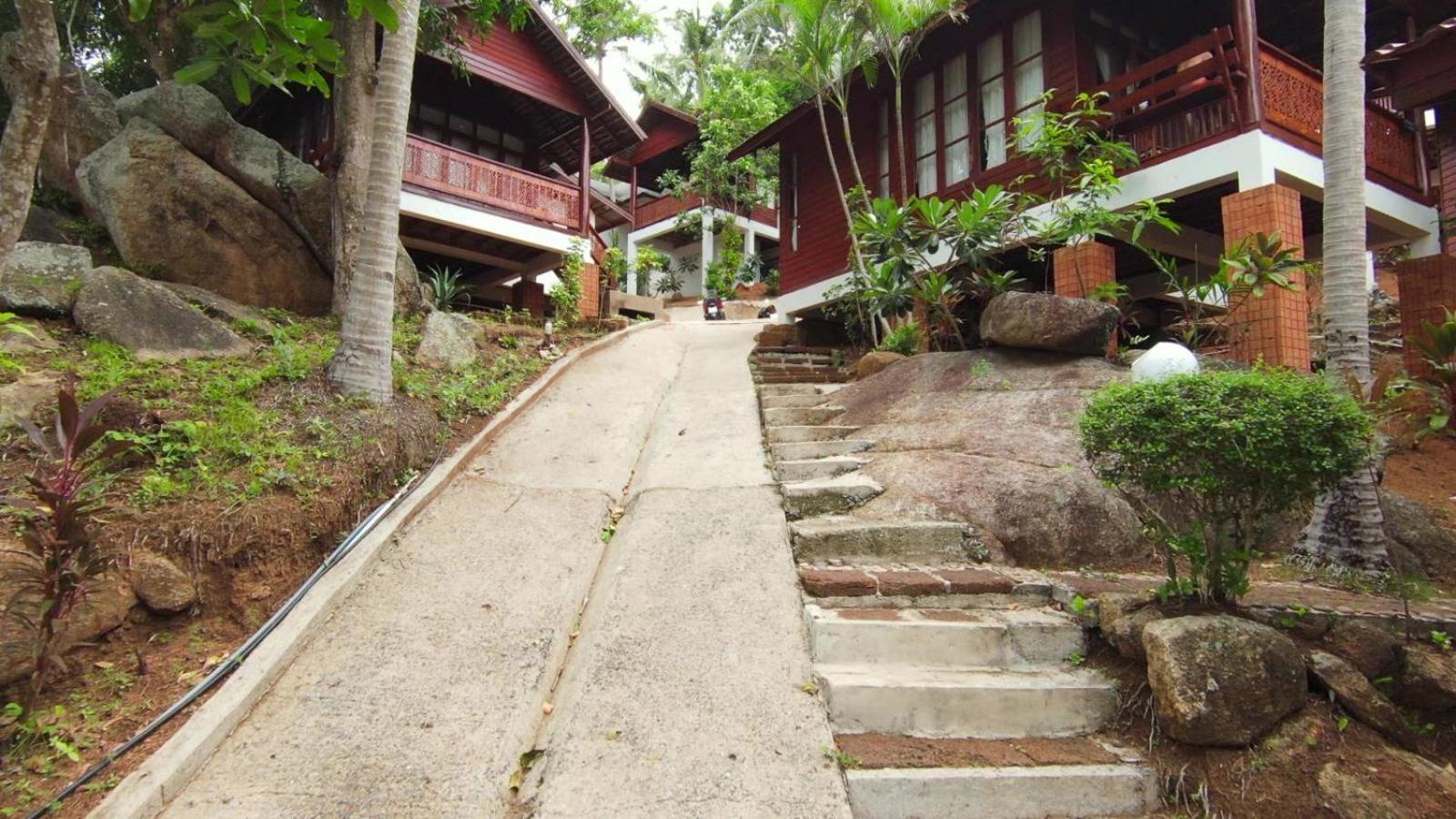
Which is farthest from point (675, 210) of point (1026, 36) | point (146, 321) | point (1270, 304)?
point (1270, 304)

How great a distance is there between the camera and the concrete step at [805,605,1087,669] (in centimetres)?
329

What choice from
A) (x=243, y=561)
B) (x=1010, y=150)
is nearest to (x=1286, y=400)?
(x=243, y=561)

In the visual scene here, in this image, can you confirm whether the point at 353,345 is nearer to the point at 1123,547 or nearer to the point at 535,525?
the point at 535,525

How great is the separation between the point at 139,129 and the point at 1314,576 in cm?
1219

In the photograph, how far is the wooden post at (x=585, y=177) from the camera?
46.7ft

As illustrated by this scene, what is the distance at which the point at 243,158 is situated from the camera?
30.9ft

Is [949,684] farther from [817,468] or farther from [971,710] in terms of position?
[817,468]

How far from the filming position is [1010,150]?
9.44 m

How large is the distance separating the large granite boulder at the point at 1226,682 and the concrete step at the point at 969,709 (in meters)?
0.32

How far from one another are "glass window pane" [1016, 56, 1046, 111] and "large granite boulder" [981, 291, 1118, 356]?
14.5 feet

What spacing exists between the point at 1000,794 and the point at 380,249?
573 cm

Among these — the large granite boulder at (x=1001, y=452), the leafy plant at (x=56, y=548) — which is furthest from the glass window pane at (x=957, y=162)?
the leafy plant at (x=56, y=548)

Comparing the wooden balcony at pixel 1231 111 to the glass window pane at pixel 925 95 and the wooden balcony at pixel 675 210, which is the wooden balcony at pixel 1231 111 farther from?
the wooden balcony at pixel 675 210

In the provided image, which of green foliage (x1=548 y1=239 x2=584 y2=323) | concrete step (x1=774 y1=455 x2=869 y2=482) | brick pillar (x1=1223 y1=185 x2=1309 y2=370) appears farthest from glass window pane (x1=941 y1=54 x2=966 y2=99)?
concrete step (x1=774 y1=455 x2=869 y2=482)
